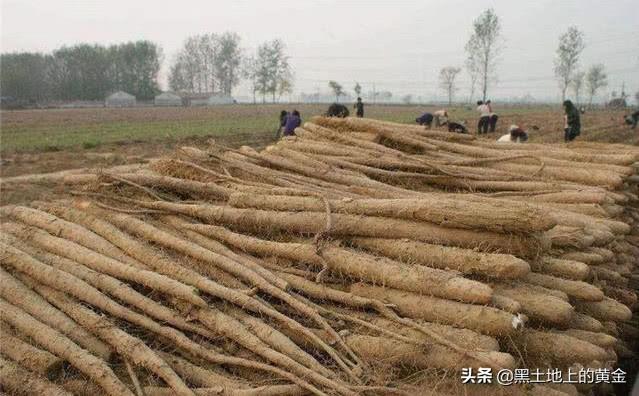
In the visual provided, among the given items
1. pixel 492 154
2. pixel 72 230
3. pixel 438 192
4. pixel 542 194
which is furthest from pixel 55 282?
pixel 492 154

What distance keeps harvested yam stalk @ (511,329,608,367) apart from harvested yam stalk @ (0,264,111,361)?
103 inches

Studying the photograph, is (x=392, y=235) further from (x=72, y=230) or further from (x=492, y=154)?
(x=492, y=154)

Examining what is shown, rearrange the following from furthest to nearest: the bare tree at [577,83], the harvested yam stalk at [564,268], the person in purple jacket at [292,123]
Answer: the bare tree at [577,83] → the person in purple jacket at [292,123] → the harvested yam stalk at [564,268]

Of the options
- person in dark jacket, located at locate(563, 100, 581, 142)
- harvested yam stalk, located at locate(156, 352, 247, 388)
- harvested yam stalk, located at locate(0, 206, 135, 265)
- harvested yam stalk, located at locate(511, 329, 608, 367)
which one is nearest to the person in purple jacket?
person in dark jacket, located at locate(563, 100, 581, 142)

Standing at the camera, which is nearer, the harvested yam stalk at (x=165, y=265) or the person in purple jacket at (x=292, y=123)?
the harvested yam stalk at (x=165, y=265)

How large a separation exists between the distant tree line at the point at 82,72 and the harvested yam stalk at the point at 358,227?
7138 cm

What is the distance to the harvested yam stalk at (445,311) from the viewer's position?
2974 millimetres

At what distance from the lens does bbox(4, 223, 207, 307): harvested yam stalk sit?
11.8 ft

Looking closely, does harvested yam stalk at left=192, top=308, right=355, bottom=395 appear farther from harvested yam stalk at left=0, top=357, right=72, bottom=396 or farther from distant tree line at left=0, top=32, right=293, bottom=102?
distant tree line at left=0, top=32, right=293, bottom=102

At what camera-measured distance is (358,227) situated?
3.85 metres

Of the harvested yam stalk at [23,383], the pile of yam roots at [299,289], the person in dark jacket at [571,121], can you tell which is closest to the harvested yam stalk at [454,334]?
the pile of yam roots at [299,289]

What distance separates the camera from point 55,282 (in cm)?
393

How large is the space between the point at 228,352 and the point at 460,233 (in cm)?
A: 172

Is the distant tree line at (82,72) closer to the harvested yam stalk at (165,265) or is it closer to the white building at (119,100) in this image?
the white building at (119,100)
